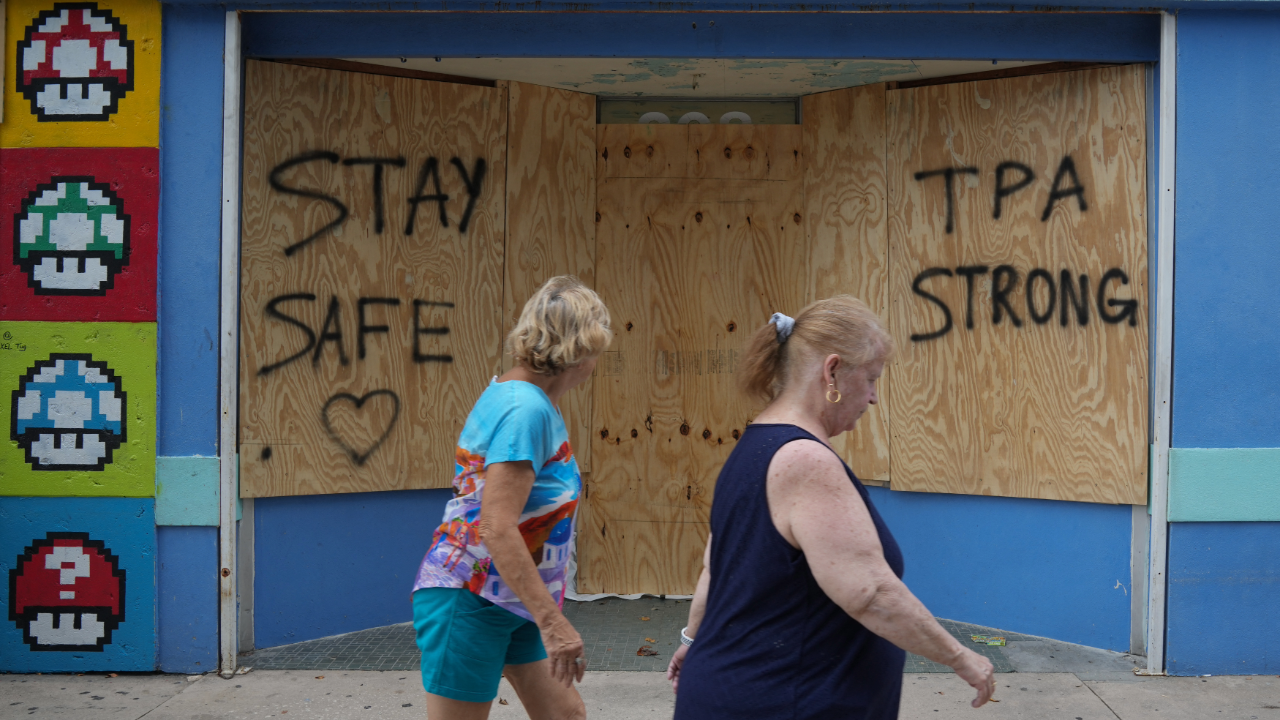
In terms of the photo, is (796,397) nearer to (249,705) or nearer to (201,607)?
(249,705)

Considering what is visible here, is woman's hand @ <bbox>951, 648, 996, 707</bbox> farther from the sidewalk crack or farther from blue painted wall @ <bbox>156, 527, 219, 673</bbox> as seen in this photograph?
blue painted wall @ <bbox>156, 527, 219, 673</bbox>

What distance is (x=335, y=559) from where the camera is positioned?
16.7 feet

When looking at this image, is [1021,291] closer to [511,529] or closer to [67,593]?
[511,529]

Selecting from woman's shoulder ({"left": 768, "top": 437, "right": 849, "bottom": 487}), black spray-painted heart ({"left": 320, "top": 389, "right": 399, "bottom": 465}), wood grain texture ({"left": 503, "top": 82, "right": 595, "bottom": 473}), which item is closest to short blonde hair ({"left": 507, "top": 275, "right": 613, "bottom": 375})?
woman's shoulder ({"left": 768, "top": 437, "right": 849, "bottom": 487})

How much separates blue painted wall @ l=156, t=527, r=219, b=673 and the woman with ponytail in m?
3.06

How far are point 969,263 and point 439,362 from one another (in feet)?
9.10

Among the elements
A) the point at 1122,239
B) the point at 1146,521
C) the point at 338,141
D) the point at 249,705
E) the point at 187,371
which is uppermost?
the point at 338,141

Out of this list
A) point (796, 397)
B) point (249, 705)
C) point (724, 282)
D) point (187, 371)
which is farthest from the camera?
point (724, 282)

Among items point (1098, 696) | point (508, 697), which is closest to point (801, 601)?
point (508, 697)

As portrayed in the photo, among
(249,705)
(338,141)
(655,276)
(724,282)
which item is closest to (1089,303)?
(724,282)

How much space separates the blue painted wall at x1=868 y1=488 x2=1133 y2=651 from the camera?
4820mm

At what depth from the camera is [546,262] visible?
5652 mm

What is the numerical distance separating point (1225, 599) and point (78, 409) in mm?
5125

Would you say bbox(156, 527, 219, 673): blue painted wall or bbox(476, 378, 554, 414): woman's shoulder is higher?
bbox(476, 378, 554, 414): woman's shoulder
